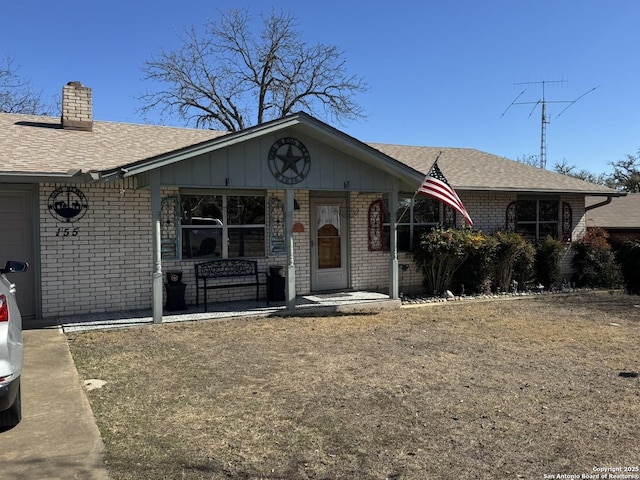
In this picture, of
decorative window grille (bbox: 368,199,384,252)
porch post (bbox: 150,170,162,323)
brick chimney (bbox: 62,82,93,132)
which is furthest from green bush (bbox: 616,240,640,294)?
brick chimney (bbox: 62,82,93,132)

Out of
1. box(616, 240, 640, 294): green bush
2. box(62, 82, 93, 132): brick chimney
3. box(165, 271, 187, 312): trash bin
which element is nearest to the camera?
box(165, 271, 187, 312): trash bin

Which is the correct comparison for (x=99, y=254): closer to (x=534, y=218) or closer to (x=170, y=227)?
(x=170, y=227)

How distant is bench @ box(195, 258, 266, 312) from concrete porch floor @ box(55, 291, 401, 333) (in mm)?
381

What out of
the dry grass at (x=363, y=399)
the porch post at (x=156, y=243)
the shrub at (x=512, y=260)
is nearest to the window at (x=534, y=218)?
the shrub at (x=512, y=260)

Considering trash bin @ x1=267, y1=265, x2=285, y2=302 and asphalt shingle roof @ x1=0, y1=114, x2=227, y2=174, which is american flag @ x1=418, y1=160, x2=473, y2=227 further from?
asphalt shingle roof @ x1=0, y1=114, x2=227, y2=174

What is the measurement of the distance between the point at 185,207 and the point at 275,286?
7.58 feet

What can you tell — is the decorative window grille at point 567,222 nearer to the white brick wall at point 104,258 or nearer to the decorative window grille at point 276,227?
the decorative window grille at point 276,227

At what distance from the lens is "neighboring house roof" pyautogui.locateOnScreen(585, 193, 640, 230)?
16837 millimetres

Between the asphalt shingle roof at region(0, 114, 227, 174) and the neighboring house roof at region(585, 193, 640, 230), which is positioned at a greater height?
the asphalt shingle roof at region(0, 114, 227, 174)

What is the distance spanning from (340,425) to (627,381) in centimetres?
337

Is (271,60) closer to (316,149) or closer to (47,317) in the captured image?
(316,149)

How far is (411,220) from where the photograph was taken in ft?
40.0

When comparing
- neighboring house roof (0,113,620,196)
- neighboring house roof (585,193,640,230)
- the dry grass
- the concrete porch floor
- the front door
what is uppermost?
neighboring house roof (0,113,620,196)

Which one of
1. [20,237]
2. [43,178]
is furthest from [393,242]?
[20,237]
